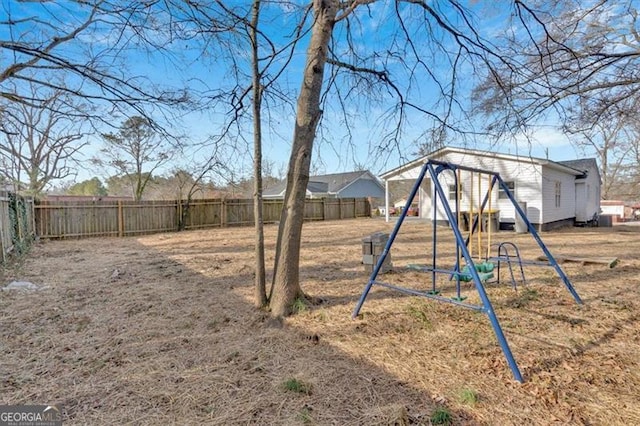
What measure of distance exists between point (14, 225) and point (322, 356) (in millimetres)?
9705

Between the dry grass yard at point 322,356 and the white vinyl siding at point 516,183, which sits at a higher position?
the white vinyl siding at point 516,183

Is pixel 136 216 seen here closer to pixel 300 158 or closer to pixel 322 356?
pixel 300 158

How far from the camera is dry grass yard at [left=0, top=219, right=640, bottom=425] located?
2.15 meters

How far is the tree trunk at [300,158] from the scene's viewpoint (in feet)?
12.6

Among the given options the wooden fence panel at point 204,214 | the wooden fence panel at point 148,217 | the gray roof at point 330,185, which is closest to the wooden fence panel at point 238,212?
the wooden fence panel at point 204,214

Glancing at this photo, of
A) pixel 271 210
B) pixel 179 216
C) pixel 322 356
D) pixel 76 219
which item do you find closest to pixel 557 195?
pixel 271 210

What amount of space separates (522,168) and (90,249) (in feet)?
51.9

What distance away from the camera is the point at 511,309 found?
13.4ft

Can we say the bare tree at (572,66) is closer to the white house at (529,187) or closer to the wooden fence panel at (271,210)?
the white house at (529,187)

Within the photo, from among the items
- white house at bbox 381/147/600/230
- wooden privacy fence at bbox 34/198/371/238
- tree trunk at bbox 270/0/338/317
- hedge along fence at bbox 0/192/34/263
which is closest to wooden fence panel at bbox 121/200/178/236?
wooden privacy fence at bbox 34/198/371/238

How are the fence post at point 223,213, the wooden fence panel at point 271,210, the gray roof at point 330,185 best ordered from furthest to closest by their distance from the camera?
the gray roof at point 330,185 → the wooden fence panel at point 271,210 → the fence post at point 223,213

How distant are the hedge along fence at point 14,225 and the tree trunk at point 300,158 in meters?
6.47

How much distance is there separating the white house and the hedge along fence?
10.9 meters

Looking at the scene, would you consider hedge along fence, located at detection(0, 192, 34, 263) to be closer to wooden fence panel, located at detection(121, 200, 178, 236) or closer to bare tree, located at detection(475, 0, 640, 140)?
wooden fence panel, located at detection(121, 200, 178, 236)
